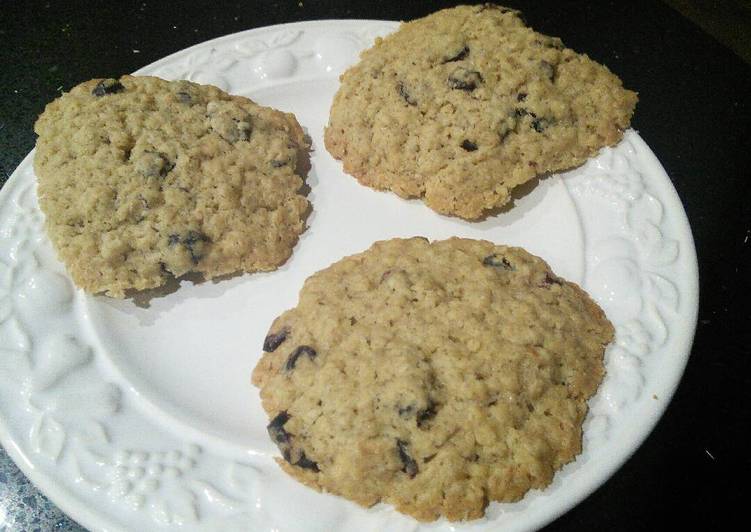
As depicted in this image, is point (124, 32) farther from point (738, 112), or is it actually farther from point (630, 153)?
point (738, 112)

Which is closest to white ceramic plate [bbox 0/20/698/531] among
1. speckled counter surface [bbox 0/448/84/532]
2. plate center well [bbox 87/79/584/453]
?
plate center well [bbox 87/79/584/453]

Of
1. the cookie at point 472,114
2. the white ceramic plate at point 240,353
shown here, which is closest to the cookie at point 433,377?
the white ceramic plate at point 240,353

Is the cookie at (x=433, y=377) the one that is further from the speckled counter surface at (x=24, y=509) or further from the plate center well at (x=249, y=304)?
the speckled counter surface at (x=24, y=509)

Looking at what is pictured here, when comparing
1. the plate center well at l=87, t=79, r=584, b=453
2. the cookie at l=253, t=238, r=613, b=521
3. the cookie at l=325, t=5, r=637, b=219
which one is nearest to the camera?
the cookie at l=253, t=238, r=613, b=521

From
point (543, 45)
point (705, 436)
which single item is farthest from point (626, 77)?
point (705, 436)

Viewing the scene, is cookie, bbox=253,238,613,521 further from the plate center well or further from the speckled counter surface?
the speckled counter surface
